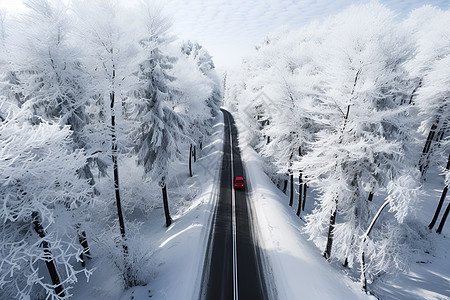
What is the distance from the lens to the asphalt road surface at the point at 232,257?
10.8 metres

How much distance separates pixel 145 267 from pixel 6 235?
21.1 ft

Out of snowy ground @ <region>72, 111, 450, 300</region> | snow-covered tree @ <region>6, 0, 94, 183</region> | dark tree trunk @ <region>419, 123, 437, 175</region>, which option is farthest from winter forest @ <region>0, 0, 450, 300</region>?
dark tree trunk @ <region>419, 123, 437, 175</region>

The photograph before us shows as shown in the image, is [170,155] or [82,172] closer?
[82,172]

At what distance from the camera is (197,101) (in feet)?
77.5

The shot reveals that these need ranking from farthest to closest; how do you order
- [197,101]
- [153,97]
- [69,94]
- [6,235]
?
[197,101] < [153,97] < [69,94] < [6,235]

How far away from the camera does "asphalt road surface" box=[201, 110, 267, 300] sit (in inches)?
426

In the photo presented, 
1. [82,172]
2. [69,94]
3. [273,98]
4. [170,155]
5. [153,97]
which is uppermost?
[273,98]

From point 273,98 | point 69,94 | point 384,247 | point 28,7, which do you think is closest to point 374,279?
point 384,247

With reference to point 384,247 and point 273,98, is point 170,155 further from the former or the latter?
point 384,247

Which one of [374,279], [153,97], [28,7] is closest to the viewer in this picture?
[28,7]

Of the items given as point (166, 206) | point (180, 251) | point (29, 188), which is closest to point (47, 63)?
point (29, 188)

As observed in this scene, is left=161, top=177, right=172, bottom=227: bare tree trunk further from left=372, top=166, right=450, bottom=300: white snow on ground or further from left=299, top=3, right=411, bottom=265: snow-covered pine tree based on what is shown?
left=372, top=166, right=450, bottom=300: white snow on ground

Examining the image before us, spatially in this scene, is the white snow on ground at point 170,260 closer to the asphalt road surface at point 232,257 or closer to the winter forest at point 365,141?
the asphalt road surface at point 232,257

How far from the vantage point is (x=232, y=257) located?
1316 centimetres
